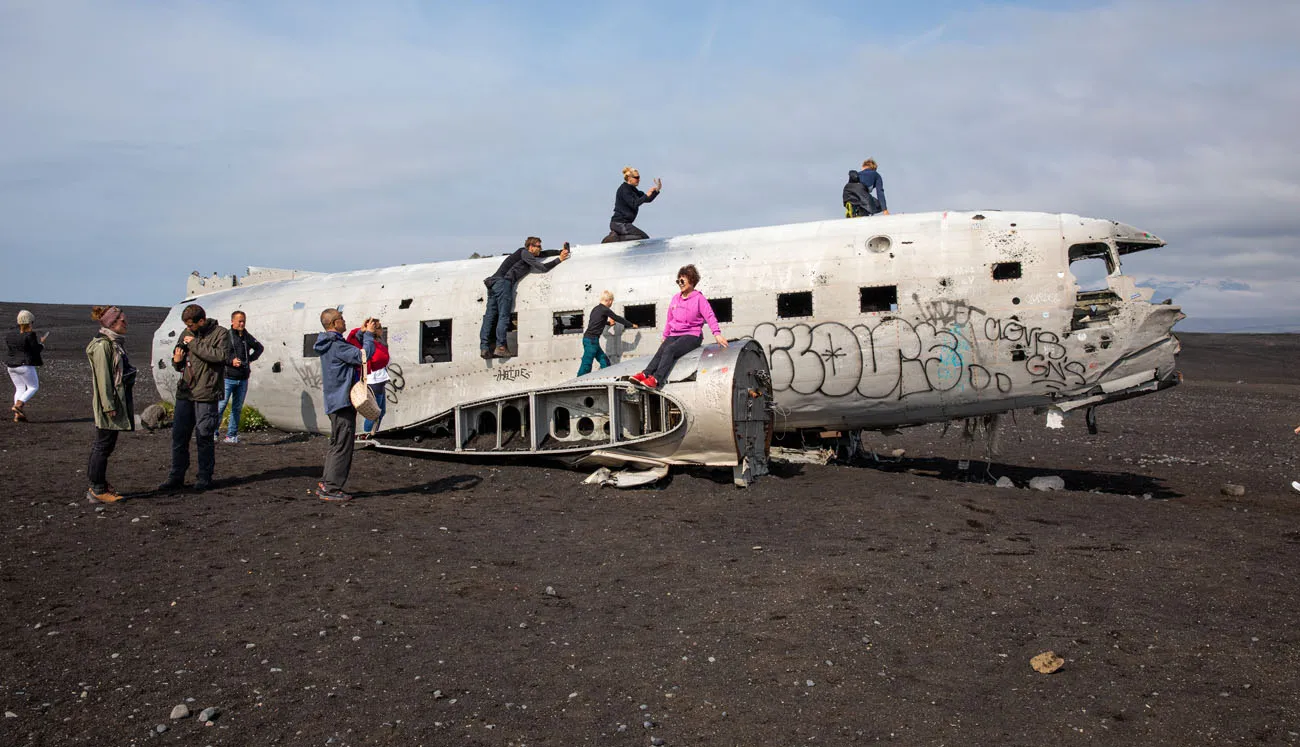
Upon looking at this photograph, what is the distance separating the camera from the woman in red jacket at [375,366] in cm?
1355

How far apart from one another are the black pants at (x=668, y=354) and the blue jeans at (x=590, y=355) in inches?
63.5

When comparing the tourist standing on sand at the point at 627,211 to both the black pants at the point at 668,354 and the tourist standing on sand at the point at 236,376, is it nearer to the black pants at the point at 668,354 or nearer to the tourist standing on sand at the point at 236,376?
the black pants at the point at 668,354

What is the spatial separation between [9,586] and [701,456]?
299 inches

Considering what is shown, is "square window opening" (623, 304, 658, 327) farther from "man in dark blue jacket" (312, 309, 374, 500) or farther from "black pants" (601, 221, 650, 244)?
"man in dark blue jacket" (312, 309, 374, 500)

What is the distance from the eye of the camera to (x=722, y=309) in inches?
544

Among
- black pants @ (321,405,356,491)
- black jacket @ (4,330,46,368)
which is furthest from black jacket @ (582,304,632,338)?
black jacket @ (4,330,46,368)

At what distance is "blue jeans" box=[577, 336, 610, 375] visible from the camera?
13.9 m

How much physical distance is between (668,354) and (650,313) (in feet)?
6.37

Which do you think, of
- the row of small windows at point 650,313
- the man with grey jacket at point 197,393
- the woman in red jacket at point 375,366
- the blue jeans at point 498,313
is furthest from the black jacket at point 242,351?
the blue jeans at point 498,313

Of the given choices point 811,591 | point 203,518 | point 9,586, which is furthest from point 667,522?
point 9,586

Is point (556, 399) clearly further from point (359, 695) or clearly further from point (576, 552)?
point (359, 695)

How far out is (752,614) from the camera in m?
7.16

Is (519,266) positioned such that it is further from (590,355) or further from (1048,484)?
(1048,484)

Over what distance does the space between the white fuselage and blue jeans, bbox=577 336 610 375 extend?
179mm
